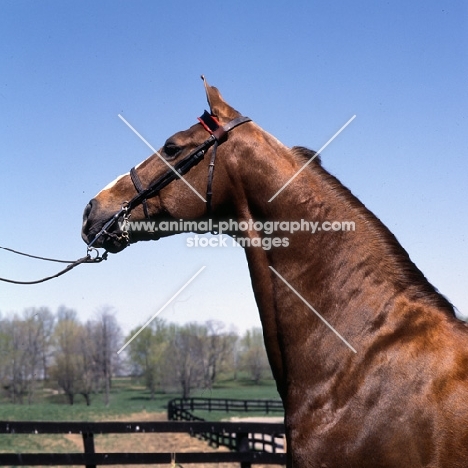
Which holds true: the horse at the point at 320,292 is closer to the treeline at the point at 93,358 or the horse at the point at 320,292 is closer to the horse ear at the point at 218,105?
the horse ear at the point at 218,105

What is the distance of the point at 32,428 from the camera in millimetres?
8469

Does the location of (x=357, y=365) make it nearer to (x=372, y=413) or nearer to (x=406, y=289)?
(x=372, y=413)

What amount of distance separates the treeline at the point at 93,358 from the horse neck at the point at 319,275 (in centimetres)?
4930

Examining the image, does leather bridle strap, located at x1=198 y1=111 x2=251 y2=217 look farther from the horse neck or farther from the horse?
the horse neck

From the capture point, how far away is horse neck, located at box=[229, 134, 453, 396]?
3307mm

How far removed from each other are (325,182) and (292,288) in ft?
2.39

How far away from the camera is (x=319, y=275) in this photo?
3510 mm

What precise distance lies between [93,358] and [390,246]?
77.0 m

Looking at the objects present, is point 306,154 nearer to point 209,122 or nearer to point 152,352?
point 209,122

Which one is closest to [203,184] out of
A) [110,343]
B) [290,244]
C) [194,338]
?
[290,244]

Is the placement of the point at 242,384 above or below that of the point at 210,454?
below

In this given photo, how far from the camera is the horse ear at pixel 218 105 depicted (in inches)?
156

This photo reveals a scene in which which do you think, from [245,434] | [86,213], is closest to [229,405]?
[245,434]

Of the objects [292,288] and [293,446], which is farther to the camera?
[292,288]
